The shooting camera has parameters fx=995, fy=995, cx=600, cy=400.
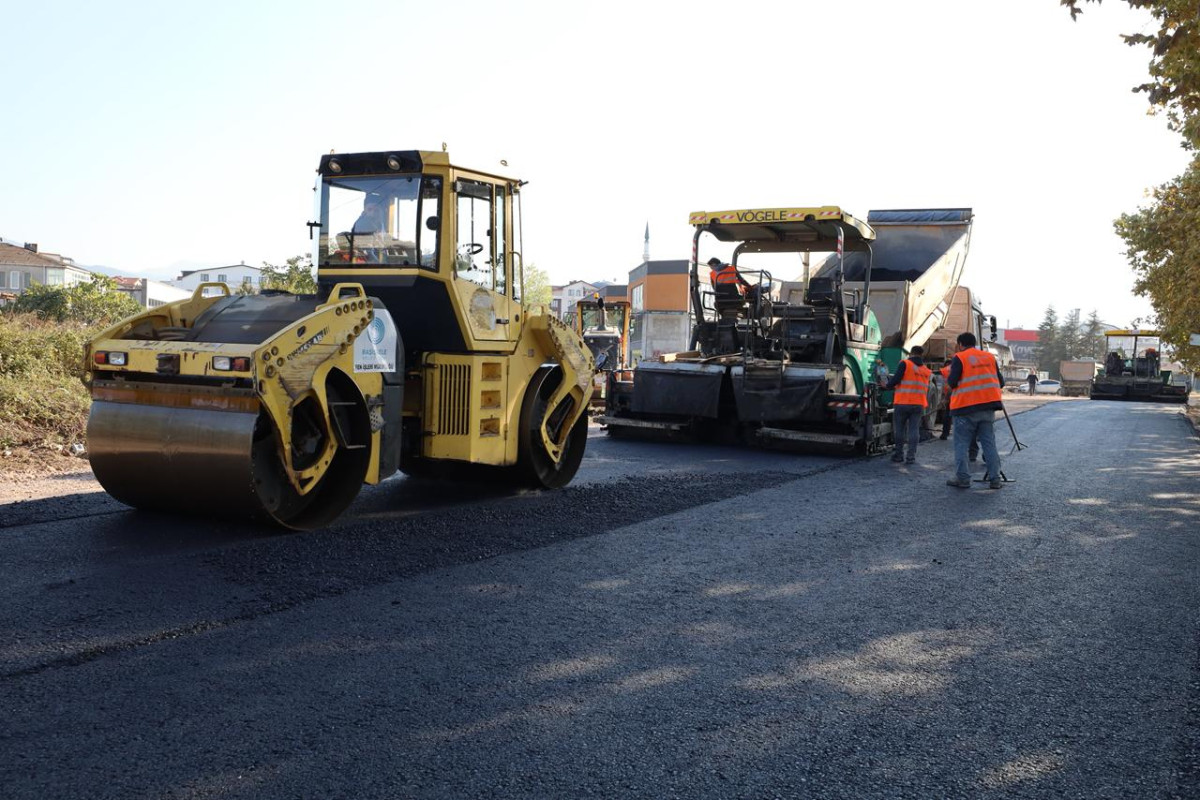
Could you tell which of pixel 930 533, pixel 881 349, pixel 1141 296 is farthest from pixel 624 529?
pixel 1141 296

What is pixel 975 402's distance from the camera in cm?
992

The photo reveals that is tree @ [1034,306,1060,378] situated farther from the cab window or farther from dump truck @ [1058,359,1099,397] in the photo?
the cab window

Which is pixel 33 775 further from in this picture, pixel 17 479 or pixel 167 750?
pixel 17 479

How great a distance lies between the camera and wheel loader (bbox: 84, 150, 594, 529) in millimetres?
5867

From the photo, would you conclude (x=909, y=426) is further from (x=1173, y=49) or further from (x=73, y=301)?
(x=73, y=301)

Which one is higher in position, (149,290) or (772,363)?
(149,290)

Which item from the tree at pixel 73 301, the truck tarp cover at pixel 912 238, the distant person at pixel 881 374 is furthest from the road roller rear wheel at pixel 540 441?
the tree at pixel 73 301

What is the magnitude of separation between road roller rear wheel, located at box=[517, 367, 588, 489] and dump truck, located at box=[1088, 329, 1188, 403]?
34340mm

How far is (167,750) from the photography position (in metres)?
3.12

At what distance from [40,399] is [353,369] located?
6058mm

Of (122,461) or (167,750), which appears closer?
(167,750)

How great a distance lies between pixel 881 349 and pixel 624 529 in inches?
321

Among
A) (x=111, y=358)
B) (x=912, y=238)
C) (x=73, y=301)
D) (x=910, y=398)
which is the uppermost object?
(x=912, y=238)

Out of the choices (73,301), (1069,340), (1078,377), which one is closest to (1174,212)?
(73,301)
